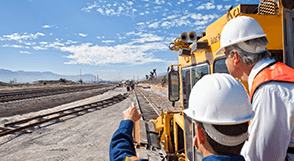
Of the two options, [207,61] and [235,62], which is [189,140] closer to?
[207,61]

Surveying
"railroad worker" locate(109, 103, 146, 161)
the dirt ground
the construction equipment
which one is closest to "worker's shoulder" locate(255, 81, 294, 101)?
the construction equipment

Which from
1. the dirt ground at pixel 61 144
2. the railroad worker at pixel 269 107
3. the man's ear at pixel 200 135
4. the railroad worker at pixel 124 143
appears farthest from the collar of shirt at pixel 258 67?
the dirt ground at pixel 61 144

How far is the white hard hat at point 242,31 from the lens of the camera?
158cm

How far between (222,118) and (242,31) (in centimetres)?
103

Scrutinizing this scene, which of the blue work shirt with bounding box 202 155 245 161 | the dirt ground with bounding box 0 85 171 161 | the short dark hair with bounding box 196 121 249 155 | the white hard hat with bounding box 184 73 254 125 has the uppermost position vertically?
the white hard hat with bounding box 184 73 254 125

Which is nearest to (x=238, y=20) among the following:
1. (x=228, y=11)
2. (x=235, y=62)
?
(x=235, y=62)

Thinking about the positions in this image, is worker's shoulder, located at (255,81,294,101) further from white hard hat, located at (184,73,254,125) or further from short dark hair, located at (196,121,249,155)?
short dark hair, located at (196,121,249,155)

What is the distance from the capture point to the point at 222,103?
108cm

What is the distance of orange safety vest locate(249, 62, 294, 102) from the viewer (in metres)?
1.32

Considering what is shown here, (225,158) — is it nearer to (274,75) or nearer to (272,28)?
(274,75)

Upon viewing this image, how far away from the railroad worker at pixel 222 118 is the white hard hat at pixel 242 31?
0.71 meters

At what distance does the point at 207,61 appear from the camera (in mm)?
2801

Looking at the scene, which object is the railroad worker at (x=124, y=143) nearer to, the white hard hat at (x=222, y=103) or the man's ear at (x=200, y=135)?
the man's ear at (x=200, y=135)

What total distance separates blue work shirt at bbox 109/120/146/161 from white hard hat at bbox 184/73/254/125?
66 centimetres
